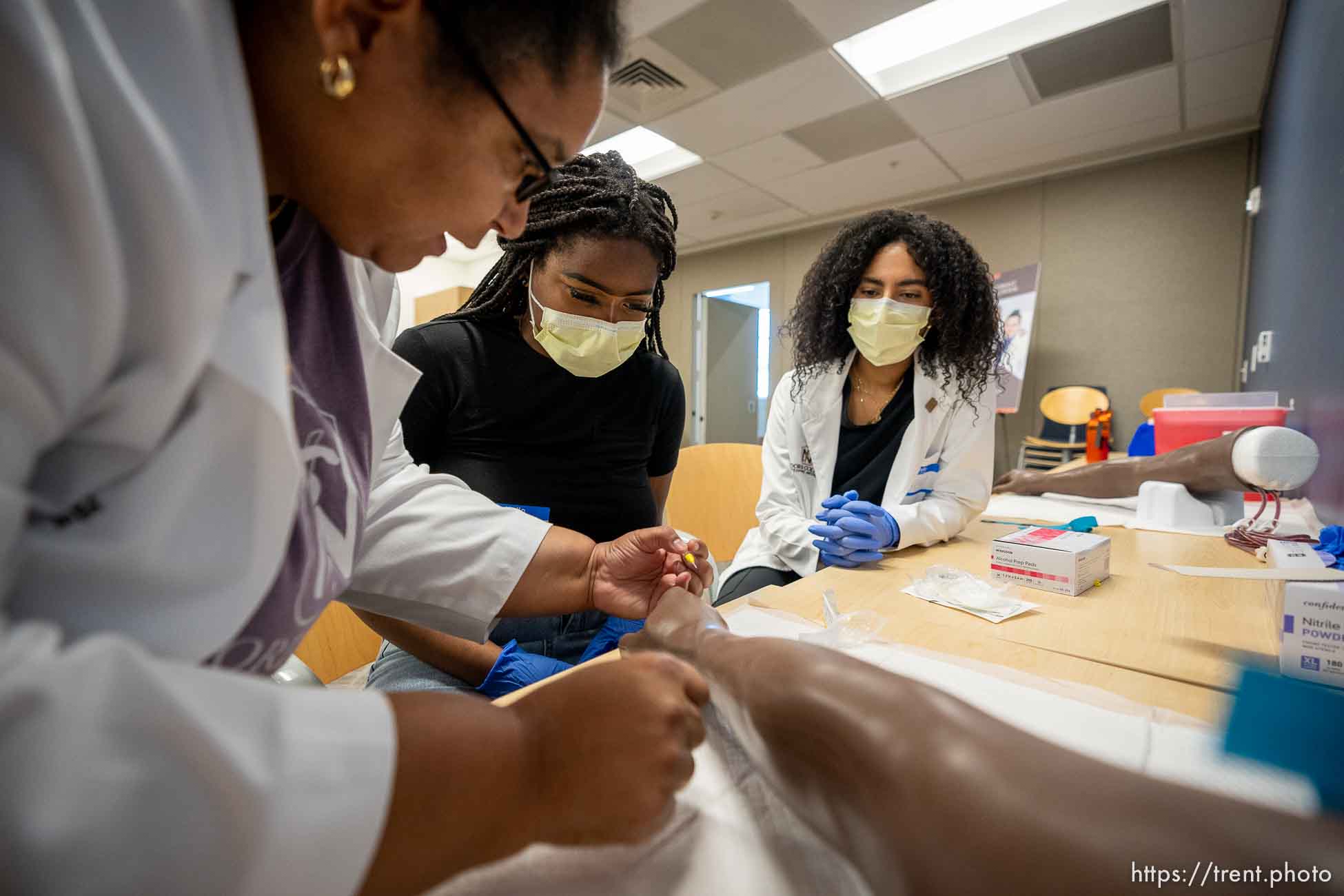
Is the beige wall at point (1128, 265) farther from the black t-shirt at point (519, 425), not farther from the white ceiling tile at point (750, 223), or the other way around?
the black t-shirt at point (519, 425)

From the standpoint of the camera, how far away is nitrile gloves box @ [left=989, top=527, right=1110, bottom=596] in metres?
0.93

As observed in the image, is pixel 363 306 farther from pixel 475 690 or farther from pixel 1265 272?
pixel 1265 272

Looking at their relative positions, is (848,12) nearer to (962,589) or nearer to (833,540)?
(833,540)

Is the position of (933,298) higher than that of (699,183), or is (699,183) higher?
(699,183)

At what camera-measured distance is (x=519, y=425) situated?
1.20 meters

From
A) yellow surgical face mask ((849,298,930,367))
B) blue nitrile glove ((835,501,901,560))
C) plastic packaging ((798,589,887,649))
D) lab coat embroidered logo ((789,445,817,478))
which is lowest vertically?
plastic packaging ((798,589,887,649))

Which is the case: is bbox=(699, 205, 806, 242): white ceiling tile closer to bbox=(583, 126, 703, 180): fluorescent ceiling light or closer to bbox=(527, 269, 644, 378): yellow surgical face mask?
bbox=(583, 126, 703, 180): fluorescent ceiling light

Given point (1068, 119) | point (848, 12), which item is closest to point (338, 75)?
point (848, 12)

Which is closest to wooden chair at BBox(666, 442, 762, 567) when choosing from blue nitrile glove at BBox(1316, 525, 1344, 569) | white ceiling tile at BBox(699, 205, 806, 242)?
blue nitrile glove at BBox(1316, 525, 1344, 569)

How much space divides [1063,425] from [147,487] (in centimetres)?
501

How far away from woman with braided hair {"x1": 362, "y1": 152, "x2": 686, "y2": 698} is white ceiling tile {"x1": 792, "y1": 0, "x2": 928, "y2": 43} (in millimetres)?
1944

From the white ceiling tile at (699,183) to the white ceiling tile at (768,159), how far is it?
10 centimetres

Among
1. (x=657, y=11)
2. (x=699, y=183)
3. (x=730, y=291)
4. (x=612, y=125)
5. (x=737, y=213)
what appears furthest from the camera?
(x=730, y=291)

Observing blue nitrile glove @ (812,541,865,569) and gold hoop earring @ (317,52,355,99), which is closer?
gold hoop earring @ (317,52,355,99)
